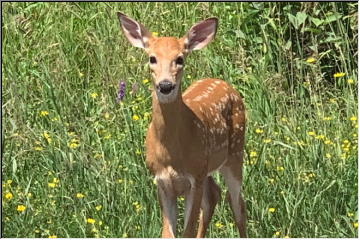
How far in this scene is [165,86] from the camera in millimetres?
6629

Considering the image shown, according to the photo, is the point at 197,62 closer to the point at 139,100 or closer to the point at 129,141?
the point at 139,100

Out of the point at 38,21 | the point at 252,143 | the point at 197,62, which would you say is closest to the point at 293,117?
the point at 252,143

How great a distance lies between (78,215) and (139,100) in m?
1.72

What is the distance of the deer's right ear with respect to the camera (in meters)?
7.12

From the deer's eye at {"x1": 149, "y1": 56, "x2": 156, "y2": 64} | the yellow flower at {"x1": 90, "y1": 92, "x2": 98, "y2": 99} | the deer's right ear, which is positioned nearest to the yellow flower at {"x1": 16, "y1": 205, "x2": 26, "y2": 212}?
the deer's right ear

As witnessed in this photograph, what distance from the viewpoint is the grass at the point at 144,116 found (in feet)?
25.4

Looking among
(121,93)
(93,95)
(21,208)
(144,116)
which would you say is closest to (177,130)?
(21,208)

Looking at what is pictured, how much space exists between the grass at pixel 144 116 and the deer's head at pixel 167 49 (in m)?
1.05

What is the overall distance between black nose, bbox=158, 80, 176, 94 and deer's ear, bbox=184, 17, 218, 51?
0.45m

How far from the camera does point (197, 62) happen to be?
380 inches

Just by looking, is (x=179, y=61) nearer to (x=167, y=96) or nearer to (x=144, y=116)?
(x=167, y=96)

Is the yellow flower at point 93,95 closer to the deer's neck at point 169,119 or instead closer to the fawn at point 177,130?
the fawn at point 177,130

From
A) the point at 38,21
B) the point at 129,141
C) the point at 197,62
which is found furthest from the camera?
the point at 38,21

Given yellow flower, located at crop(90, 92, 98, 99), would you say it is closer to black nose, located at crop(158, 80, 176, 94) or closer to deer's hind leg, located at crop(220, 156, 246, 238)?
deer's hind leg, located at crop(220, 156, 246, 238)
